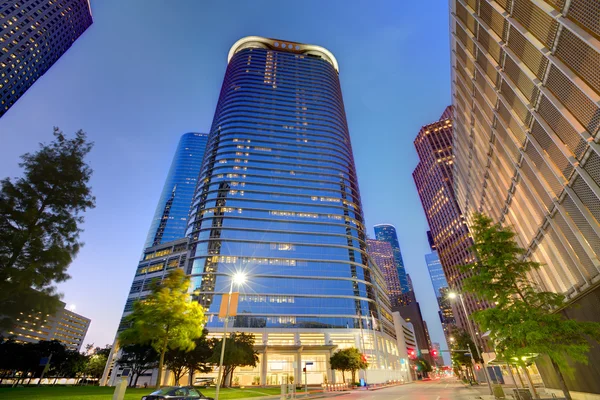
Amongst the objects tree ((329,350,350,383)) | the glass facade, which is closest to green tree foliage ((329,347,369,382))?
tree ((329,350,350,383))

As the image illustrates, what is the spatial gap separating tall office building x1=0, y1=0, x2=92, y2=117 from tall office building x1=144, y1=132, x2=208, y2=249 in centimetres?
7322

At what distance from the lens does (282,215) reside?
306ft

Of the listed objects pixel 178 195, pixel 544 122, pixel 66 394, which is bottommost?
pixel 66 394

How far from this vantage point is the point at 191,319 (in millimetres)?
27625

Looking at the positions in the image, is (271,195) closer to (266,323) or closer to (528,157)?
(266,323)

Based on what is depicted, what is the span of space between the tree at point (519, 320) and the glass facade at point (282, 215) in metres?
51.5

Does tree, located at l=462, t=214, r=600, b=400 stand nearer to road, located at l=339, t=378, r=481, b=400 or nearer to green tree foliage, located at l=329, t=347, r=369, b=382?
road, located at l=339, t=378, r=481, b=400

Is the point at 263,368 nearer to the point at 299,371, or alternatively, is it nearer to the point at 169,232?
the point at 299,371

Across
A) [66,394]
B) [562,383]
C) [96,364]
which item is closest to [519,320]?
[562,383]

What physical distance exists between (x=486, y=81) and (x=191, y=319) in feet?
111

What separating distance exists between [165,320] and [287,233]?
64.4 metres

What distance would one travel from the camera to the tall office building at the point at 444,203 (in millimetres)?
129625

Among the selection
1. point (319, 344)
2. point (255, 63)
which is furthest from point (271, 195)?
point (255, 63)

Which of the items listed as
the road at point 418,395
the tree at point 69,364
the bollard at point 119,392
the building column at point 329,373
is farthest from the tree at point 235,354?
the tree at point 69,364
